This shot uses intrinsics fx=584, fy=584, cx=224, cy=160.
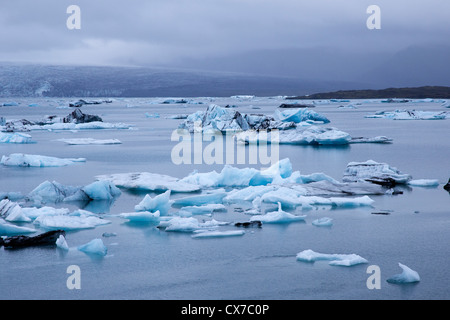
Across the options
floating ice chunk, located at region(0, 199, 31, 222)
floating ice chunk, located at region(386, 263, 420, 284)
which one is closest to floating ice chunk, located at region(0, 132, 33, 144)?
floating ice chunk, located at region(0, 199, 31, 222)

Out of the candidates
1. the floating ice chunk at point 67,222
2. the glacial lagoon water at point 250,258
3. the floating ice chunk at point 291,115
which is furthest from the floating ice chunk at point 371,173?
the floating ice chunk at point 291,115

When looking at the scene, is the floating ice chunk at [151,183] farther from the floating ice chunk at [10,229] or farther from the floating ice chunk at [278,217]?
the floating ice chunk at [10,229]

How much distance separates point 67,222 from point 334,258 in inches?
102

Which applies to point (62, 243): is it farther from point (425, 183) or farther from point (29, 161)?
point (29, 161)

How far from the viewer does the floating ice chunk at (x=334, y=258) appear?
443 centimetres

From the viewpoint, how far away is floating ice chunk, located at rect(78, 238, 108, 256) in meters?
4.75

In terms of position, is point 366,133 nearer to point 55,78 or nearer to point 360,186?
point 360,186

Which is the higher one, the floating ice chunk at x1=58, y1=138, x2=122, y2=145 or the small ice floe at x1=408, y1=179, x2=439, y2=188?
the floating ice chunk at x1=58, y1=138, x2=122, y2=145

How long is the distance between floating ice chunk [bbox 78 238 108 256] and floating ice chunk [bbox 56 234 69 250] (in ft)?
0.53

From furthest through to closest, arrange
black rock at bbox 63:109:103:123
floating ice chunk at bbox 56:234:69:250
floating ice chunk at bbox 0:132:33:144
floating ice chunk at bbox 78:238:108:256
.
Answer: black rock at bbox 63:109:103:123 → floating ice chunk at bbox 0:132:33:144 → floating ice chunk at bbox 56:234:69:250 → floating ice chunk at bbox 78:238:108:256

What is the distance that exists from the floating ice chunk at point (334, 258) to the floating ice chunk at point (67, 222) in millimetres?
2177

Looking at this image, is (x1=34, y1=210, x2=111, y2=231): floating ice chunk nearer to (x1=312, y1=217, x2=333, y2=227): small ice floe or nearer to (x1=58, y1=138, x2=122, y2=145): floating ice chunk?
(x1=312, y1=217, x2=333, y2=227): small ice floe

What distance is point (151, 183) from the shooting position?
7.66m
